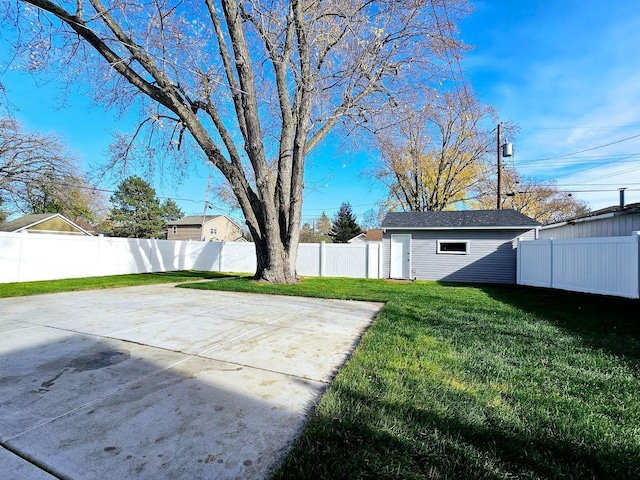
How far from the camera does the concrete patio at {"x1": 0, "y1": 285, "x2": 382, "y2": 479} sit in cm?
161

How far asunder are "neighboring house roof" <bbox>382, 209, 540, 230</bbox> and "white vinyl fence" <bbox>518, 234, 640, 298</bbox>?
148 centimetres

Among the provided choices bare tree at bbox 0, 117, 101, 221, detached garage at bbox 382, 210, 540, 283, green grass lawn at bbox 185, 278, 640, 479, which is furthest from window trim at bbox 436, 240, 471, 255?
bare tree at bbox 0, 117, 101, 221

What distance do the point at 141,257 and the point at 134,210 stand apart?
27.6 metres

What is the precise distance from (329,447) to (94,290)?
881 centimetres

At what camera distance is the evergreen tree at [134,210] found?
35.6m

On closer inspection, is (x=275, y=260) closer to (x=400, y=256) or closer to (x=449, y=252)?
(x=400, y=256)

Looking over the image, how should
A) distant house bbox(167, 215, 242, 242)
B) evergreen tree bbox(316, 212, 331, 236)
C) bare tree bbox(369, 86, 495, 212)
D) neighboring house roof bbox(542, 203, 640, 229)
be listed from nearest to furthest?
neighboring house roof bbox(542, 203, 640, 229)
bare tree bbox(369, 86, 495, 212)
distant house bbox(167, 215, 242, 242)
evergreen tree bbox(316, 212, 331, 236)

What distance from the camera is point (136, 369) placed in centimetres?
278

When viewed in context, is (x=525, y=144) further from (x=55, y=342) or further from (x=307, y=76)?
(x=55, y=342)

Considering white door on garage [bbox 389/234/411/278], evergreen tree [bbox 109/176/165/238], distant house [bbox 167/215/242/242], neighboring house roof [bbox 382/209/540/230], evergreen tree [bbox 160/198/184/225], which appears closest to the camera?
neighboring house roof [bbox 382/209/540/230]

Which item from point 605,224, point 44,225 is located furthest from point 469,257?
point 44,225

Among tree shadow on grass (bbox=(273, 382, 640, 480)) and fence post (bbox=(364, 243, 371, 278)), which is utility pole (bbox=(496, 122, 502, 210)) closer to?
fence post (bbox=(364, 243, 371, 278))

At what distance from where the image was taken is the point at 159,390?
93.0 inches

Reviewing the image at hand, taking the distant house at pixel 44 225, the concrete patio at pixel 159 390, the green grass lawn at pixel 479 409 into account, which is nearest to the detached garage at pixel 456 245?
the green grass lawn at pixel 479 409
